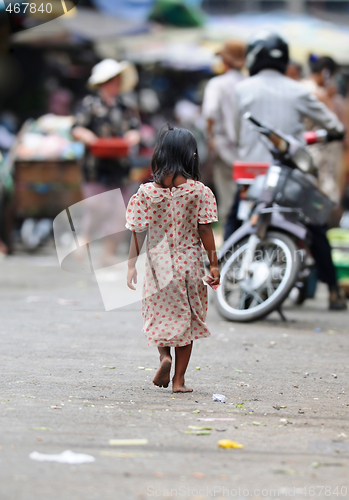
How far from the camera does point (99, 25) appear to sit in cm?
1817

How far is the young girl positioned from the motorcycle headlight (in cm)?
246

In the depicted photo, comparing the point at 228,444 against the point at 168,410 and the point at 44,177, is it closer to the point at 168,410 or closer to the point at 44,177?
the point at 168,410

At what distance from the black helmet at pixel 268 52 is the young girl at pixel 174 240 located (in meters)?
3.09

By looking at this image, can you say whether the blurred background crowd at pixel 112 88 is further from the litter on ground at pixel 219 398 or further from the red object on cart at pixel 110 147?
the litter on ground at pixel 219 398

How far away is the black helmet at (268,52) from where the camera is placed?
7289 millimetres

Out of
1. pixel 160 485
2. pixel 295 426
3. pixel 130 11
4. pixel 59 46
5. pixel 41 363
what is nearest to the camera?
pixel 160 485

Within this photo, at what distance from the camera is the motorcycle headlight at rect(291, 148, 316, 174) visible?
675cm

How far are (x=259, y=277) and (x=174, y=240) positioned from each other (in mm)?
2414

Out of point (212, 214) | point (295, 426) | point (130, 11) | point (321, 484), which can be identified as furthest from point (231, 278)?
point (130, 11)

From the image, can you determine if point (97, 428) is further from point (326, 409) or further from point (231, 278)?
point (231, 278)

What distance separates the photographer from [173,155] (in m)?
4.37

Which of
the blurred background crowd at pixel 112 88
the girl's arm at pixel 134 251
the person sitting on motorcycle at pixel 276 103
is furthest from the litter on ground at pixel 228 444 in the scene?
the blurred background crowd at pixel 112 88

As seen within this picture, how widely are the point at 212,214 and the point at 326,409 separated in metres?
1.03

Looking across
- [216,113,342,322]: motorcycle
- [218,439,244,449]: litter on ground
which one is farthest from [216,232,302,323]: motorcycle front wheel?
[218,439,244,449]: litter on ground
